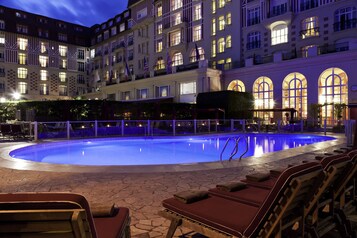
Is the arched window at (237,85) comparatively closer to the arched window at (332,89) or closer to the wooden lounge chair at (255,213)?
the arched window at (332,89)

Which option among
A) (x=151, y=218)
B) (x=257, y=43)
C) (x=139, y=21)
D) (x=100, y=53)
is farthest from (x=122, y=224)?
(x=100, y=53)

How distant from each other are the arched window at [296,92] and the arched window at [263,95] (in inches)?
55.6

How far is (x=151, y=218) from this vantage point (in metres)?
3.66

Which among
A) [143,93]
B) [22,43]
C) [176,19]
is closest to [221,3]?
[176,19]

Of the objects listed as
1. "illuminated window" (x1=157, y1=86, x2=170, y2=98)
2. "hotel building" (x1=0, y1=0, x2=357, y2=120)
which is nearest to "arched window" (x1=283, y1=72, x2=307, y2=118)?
"hotel building" (x1=0, y1=0, x2=357, y2=120)

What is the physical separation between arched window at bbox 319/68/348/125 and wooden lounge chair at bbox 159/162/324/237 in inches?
893

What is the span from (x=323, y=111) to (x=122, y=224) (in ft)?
83.4

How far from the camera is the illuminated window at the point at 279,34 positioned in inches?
1092

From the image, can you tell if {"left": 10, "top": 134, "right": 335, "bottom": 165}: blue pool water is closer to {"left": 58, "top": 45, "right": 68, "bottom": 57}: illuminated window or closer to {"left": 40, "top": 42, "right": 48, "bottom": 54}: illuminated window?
{"left": 40, "top": 42, "right": 48, "bottom": 54}: illuminated window

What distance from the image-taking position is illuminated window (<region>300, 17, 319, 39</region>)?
1013 inches

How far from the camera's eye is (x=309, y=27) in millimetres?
26250

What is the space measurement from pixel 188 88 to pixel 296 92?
10.5m

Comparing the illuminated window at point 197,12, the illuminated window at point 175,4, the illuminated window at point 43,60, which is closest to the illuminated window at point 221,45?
the illuminated window at point 197,12

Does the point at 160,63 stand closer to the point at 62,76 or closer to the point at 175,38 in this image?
the point at 175,38
